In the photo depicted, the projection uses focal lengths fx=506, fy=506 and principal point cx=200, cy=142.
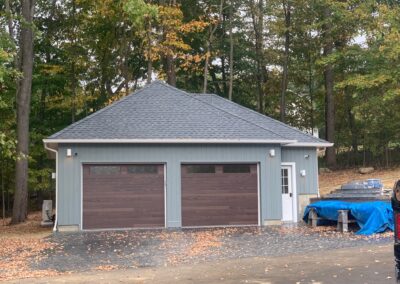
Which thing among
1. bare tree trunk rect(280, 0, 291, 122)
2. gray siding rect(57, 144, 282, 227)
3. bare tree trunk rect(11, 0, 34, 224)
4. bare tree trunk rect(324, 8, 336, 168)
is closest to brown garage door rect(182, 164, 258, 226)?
gray siding rect(57, 144, 282, 227)

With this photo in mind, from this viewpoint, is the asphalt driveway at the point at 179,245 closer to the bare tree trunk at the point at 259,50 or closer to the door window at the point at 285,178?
the door window at the point at 285,178

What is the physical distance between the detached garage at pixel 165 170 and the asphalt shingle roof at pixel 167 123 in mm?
34

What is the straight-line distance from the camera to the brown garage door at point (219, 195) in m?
16.5

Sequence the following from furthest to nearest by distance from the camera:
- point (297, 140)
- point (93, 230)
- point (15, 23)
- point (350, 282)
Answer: point (15, 23), point (297, 140), point (93, 230), point (350, 282)

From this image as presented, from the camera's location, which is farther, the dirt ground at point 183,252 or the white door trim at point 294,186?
the white door trim at point 294,186

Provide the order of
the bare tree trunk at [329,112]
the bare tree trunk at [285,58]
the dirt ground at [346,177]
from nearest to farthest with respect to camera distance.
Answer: the dirt ground at [346,177], the bare tree trunk at [329,112], the bare tree trunk at [285,58]

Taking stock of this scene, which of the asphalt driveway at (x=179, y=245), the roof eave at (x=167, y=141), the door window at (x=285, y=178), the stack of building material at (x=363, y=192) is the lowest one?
the asphalt driveway at (x=179, y=245)

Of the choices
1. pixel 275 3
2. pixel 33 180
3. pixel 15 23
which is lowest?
pixel 33 180

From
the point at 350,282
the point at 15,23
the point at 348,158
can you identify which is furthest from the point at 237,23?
the point at 350,282

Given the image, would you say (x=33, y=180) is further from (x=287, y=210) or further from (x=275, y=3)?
(x=275, y=3)

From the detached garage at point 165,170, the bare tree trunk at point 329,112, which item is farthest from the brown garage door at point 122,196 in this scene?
the bare tree trunk at point 329,112

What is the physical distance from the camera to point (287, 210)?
17766 mm

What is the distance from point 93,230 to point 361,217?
7.99 metres

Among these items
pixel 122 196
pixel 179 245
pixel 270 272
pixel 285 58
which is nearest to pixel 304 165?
pixel 122 196
